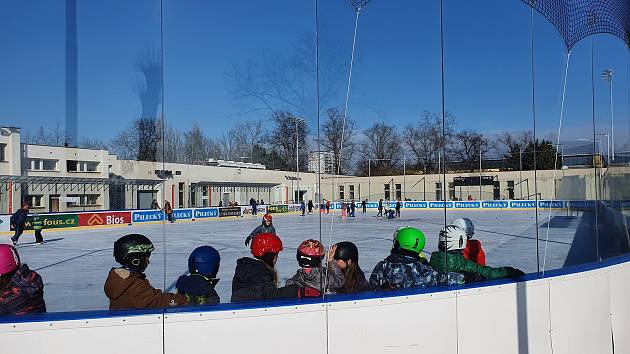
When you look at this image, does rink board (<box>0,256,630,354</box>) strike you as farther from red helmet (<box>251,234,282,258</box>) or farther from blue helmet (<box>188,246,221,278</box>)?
red helmet (<box>251,234,282,258</box>)

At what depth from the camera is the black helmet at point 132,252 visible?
99.2 inches

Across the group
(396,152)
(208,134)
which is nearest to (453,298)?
(208,134)

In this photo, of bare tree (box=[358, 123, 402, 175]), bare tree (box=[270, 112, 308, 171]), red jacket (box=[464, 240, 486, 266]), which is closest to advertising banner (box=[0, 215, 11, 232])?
bare tree (box=[358, 123, 402, 175])

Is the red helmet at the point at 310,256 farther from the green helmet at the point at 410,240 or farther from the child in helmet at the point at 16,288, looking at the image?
the child in helmet at the point at 16,288

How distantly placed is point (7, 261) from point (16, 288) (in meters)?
0.14

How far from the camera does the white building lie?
348 centimetres

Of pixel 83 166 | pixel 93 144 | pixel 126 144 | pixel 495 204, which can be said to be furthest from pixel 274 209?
pixel 495 204

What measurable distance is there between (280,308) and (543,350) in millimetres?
1810

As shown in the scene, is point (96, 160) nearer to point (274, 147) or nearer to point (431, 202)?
point (274, 147)

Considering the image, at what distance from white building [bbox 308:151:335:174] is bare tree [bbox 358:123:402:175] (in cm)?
131

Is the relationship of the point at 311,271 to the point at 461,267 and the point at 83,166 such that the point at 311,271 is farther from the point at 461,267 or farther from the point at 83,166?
the point at 83,166

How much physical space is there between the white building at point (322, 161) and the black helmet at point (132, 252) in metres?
1.29

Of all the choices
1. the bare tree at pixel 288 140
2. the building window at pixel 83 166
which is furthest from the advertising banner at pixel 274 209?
the bare tree at pixel 288 140

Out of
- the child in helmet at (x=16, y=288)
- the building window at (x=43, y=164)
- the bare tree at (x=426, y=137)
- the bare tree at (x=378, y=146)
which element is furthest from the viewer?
the building window at (x=43, y=164)
